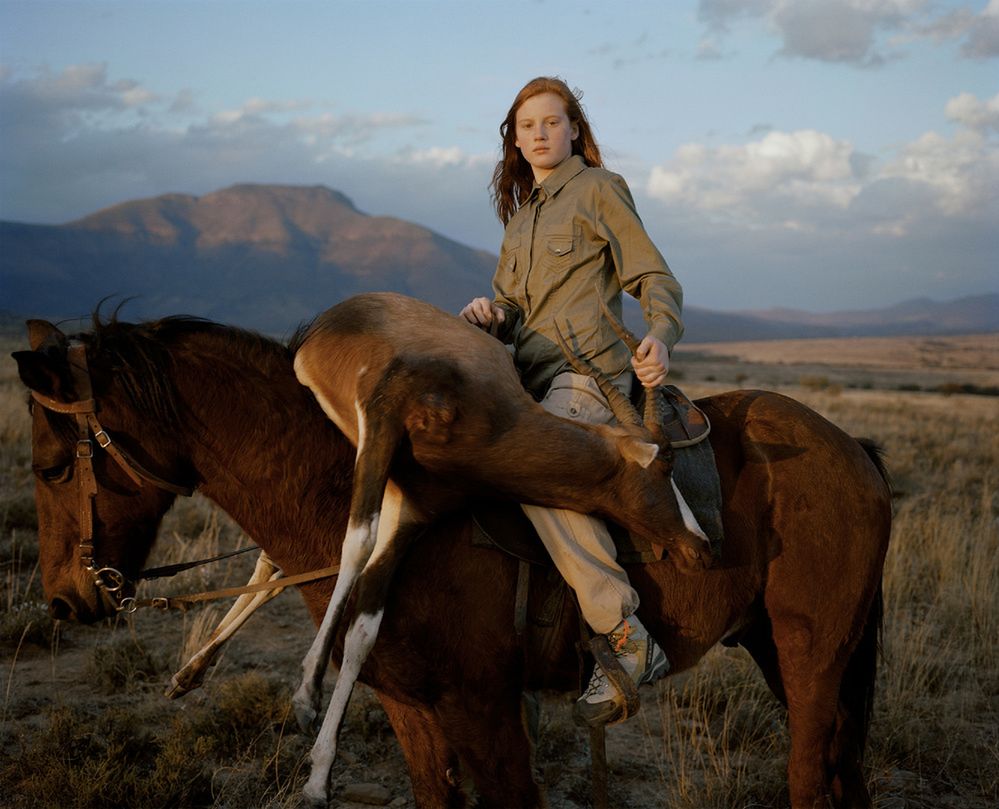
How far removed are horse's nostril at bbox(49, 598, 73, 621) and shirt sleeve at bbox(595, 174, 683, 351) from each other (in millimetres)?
2367

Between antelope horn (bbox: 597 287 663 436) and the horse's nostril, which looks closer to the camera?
antelope horn (bbox: 597 287 663 436)

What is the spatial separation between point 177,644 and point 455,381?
4.40m

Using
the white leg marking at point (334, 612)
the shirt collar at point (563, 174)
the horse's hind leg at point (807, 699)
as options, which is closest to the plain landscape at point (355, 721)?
the horse's hind leg at point (807, 699)

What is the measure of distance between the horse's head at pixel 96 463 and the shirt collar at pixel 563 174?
5.54ft

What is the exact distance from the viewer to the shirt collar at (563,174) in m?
3.14

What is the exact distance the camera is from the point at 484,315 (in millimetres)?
3107

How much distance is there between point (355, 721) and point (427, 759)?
72.0 inches

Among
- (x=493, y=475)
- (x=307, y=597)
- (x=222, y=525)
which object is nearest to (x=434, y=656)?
(x=307, y=597)

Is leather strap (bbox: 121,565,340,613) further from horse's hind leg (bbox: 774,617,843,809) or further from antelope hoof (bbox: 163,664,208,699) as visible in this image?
horse's hind leg (bbox: 774,617,843,809)

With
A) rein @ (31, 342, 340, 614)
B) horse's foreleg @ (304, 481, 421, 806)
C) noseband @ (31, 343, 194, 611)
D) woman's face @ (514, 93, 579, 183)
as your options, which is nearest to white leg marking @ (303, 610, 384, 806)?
horse's foreleg @ (304, 481, 421, 806)

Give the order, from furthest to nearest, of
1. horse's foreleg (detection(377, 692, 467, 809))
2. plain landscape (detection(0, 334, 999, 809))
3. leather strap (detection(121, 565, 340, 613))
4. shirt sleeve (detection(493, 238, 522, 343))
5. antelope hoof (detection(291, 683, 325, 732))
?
plain landscape (detection(0, 334, 999, 809))
shirt sleeve (detection(493, 238, 522, 343))
horse's foreleg (detection(377, 692, 467, 809))
leather strap (detection(121, 565, 340, 613))
antelope hoof (detection(291, 683, 325, 732))

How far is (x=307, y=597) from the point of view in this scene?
9.09 ft

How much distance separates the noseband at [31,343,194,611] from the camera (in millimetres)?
2520

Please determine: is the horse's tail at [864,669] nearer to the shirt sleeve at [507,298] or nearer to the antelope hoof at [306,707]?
the shirt sleeve at [507,298]
